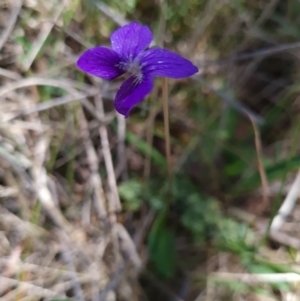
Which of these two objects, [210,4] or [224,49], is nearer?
[210,4]

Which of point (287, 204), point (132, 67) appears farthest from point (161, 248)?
point (132, 67)

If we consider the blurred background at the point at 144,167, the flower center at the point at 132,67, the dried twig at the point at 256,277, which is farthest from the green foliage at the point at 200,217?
the flower center at the point at 132,67

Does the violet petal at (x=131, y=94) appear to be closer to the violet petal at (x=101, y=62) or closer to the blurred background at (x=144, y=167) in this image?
the violet petal at (x=101, y=62)

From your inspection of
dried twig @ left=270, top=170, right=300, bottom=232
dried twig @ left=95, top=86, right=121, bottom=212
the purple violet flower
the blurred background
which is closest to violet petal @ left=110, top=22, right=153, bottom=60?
the purple violet flower

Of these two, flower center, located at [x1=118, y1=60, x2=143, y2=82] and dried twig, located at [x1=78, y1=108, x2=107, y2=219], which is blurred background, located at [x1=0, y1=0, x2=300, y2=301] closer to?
dried twig, located at [x1=78, y1=108, x2=107, y2=219]

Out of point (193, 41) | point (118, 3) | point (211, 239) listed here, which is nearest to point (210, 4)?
point (193, 41)

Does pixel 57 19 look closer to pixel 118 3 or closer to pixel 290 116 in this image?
pixel 118 3
